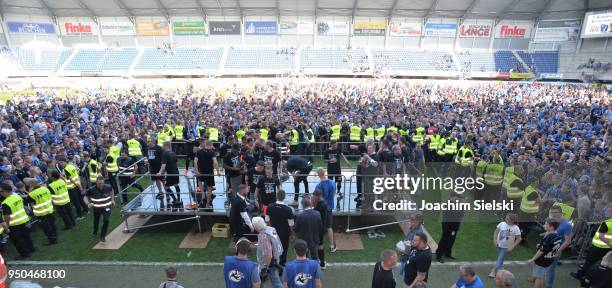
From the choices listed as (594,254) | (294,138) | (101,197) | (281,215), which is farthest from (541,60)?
(101,197)

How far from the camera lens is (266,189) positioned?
680 centimetres

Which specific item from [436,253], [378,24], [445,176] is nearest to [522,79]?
[378,24]

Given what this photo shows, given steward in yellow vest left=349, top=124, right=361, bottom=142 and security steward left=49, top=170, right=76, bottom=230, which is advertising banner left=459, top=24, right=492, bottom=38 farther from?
security steward left=49, top=170, right=76, bottom=230

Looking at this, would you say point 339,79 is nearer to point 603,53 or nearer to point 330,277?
point 603,53

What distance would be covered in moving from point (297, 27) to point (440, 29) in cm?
1923

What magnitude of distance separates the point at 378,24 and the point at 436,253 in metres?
42.2

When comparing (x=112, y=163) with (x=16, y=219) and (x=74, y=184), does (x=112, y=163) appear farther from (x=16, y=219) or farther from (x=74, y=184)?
(x=16, y=219)

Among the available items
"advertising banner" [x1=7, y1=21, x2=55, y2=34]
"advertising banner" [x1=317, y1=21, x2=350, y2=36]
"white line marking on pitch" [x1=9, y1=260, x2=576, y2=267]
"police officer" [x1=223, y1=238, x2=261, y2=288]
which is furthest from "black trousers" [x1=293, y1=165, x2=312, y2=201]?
"advertising banner" [x1=7, y1=21, x2=55, y2=34]

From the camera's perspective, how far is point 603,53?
40188 millimetres

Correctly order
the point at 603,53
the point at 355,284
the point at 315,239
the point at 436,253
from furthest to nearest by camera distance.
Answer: the point at 603,53 < the point at 436,253 < the point at 355,284 < the point at 315,239

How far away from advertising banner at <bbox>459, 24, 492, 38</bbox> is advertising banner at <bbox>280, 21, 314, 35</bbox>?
20.2m

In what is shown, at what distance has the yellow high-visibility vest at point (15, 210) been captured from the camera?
255 inches

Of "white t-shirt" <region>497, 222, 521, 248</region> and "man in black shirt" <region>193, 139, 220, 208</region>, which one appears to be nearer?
"white t-shirt" <region>497, 222, 521, 248</region>

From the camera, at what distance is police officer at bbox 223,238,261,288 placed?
13.7 ft
